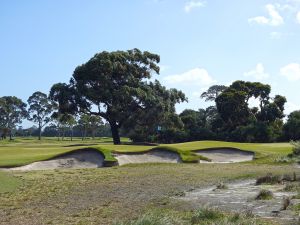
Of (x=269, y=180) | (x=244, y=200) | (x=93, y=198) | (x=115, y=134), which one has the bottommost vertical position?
(x=93, y=198)

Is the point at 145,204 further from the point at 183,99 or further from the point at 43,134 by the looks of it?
the point at 43,134

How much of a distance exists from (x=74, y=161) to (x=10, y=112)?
333 feet

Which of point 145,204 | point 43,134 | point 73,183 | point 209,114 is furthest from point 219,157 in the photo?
point 43,134

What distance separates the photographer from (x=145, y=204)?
14688 mm

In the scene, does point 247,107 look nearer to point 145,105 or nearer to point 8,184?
point 145,105

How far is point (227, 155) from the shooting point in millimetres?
40625

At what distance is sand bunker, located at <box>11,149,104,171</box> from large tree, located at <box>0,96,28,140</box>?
93.0m

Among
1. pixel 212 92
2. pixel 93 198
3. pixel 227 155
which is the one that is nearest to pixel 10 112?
pixel 212 92

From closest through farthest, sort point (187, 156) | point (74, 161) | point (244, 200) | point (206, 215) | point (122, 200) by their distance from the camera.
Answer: point (206, 215) → point (244, 200) → point (122, 200) → point (74, 161) → point (187, 156)

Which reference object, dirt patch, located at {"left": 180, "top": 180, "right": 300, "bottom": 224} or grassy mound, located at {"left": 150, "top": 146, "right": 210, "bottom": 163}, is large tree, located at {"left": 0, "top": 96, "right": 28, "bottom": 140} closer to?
grassy mound, located at {"left": 150, "top": 146, "right": 210, "bottom": 163}

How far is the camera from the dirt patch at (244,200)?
12.2 meters

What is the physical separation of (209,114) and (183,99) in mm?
44158

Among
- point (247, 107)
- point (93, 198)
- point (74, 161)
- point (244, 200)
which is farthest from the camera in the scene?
point (247, 107)

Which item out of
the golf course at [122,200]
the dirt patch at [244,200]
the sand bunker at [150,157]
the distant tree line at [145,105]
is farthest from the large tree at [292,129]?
the dirt patch at [244,200]
